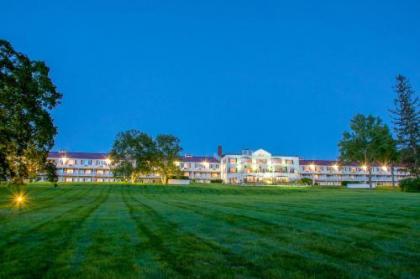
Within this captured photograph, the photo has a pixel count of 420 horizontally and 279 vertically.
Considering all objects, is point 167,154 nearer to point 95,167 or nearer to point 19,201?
point 95,167

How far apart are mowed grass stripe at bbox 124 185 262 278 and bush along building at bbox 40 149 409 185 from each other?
92.7m

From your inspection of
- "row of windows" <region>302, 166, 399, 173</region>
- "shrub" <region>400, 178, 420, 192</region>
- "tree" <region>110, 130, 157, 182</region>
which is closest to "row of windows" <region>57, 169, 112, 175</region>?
"tree" <region>110, 130, 157, 182</region>

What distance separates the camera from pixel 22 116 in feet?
68.2

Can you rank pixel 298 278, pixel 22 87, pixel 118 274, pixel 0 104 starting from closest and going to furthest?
pixel 298 278 < pixel 118 274 < pixel 0 104 < pixel 22 87

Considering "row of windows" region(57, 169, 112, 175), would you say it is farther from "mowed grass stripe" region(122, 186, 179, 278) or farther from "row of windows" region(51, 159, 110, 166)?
"mowed grass stripe" region(122, 186, 179, 278)

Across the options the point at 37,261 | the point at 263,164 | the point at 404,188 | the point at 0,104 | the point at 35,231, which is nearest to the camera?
the point at 37,261

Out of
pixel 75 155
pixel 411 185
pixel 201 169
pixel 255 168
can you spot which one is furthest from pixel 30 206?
pixel 75 155

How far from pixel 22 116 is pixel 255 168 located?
9396cm

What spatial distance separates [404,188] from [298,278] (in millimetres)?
55664

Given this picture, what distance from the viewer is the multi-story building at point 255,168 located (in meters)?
109

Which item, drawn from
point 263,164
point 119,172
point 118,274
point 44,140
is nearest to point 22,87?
point 44,140

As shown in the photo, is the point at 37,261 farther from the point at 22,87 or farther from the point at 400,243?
the point at 22,87

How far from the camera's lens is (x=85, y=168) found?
379 ft

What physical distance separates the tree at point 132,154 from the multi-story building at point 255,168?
3876cm
